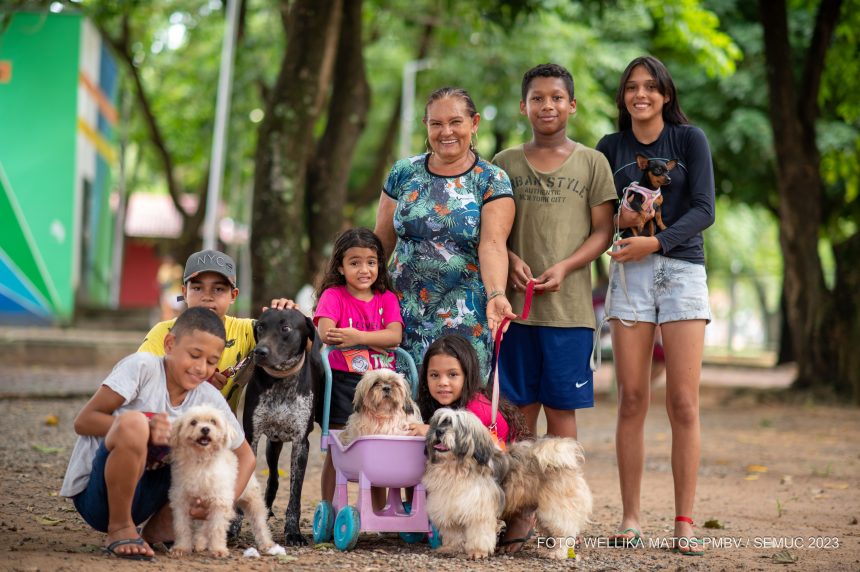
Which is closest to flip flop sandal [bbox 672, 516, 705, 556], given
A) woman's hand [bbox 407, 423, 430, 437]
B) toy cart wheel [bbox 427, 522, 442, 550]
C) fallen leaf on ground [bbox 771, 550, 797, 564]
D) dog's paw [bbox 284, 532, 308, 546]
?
fallen leaf on ground [bbox 771, 550, 797, 564]

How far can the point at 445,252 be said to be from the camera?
558cm

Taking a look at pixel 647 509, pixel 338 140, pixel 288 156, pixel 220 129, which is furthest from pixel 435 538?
pixel 220 129

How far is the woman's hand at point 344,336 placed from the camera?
17.7ft

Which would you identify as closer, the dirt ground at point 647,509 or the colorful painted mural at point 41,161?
the dirt ground at point 647,509

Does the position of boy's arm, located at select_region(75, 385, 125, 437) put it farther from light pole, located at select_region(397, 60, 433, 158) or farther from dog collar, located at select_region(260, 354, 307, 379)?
light pole, located at select_region(397, 60, 433, 158)

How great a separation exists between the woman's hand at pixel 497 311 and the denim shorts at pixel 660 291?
79cm

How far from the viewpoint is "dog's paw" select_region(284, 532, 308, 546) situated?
5.33 m

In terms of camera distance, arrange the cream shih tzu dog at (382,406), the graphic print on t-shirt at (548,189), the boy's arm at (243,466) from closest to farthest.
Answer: the boy's arm at (243,466) < the cream shih tzu dog at (382,406) < the graphic print on t-shirt at (548,189)

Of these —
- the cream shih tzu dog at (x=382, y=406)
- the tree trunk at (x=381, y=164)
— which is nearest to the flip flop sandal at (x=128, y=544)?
the cream shih tzu dog at (x=382, y=406)

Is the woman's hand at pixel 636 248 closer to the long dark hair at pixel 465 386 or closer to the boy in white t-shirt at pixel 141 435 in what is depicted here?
the long dark hair at pixel 465 386

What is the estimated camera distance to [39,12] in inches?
765

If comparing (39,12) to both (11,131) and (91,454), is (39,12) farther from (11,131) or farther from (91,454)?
(91,454)

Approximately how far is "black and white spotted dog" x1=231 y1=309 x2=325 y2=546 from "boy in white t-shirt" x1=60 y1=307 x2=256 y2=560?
1.17 feet

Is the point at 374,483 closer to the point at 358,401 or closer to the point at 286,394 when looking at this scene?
the point at 358,401
